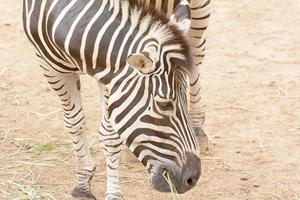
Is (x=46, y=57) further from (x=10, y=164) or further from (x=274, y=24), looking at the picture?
(x=274, y=24)

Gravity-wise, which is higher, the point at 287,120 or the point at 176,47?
the point at 176,47

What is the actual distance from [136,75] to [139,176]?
179cm

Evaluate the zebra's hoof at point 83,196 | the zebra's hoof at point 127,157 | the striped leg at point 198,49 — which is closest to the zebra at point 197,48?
the striped leg at point 198,49

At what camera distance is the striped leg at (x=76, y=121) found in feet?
17.5

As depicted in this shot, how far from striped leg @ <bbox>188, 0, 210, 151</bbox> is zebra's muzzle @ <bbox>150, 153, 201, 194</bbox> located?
179 centimetres

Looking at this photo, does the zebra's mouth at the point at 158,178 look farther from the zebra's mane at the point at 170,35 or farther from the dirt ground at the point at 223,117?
the dirt ground at the point at 223,117

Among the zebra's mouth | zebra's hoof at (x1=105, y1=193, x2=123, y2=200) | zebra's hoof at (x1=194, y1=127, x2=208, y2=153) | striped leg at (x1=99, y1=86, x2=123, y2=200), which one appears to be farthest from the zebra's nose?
zebra's hoof at (x1=194, y1=127, x2=208, y2=153)

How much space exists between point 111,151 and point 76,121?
42cm

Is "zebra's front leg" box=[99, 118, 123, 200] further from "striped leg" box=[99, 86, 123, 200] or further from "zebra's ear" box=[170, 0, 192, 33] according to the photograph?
"zebra's ear" box=[170, 0, 192, 33]

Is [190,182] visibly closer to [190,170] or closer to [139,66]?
[190,170]

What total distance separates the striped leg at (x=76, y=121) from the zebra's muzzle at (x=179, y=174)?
1139 mm

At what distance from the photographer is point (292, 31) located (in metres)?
9.18

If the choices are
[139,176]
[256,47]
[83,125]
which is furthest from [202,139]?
[256,47]

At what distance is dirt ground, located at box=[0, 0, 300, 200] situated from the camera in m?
5.93
